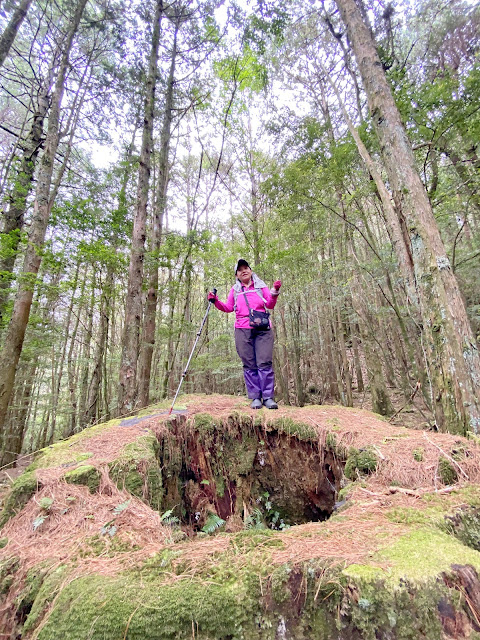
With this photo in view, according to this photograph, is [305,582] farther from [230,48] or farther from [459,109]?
[230,48]

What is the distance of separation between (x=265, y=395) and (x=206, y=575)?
3058 millimetres

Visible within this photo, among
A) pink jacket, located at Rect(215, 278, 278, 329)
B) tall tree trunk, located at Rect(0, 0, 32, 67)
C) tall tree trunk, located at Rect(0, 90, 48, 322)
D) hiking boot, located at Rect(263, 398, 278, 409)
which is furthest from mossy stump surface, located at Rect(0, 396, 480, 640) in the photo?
tall tree trunk, located at Rect(0, 0, 32, 67)

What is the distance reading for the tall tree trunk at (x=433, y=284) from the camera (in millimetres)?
3039

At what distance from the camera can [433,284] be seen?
3.30 metres

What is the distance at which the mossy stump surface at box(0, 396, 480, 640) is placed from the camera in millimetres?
1040

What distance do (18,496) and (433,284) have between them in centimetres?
438

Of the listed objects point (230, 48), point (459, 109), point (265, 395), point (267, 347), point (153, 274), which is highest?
point (230, 48)

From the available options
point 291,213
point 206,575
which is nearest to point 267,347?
point 206,575

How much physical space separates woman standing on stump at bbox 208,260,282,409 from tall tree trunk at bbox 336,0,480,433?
1874 mm

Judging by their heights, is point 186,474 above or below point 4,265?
below

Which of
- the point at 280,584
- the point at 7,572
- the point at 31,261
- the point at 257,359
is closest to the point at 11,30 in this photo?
the point at 31,261

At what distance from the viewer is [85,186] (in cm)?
846

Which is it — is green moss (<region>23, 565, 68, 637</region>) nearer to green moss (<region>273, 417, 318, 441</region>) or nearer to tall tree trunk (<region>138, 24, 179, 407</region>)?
green moss (<region>273, 417, 318, 441</region>)

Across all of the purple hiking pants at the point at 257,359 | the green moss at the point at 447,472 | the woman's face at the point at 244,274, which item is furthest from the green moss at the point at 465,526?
the woman's face at the point at 244,274
